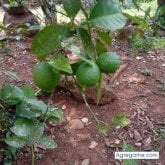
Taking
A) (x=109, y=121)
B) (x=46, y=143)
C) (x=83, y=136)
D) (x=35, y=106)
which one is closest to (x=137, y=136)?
(x=109, y=121)

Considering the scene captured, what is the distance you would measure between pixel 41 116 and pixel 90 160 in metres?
0.44

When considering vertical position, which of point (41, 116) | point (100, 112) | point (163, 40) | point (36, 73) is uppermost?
point (36, 73)

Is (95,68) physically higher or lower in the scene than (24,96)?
A: higher

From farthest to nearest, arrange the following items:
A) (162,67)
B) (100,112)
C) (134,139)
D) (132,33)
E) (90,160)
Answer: (132,33) → (162,67) → (100,112) → (134,139) → (90,160)

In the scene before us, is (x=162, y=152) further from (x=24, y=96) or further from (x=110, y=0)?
(x=110, y=0)

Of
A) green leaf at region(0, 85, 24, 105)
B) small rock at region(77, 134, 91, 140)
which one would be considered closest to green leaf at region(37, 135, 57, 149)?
green leaf at region(0, 85, 24, 105)

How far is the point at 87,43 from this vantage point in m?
0.73

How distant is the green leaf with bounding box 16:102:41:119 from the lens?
1379 millimetres

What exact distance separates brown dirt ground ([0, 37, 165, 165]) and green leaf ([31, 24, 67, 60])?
2.37ft

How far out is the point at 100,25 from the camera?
2.29ft

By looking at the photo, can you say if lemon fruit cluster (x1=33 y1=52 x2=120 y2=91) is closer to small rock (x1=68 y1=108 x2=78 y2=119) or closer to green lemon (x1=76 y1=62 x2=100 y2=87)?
green lemon (x1=76 y1=62 x2=100 y2=87)

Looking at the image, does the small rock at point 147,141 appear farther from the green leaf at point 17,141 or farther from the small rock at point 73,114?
the green leaf at point 17,141

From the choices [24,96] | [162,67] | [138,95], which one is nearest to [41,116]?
[24,96]

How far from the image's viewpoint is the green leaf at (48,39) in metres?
0.72
